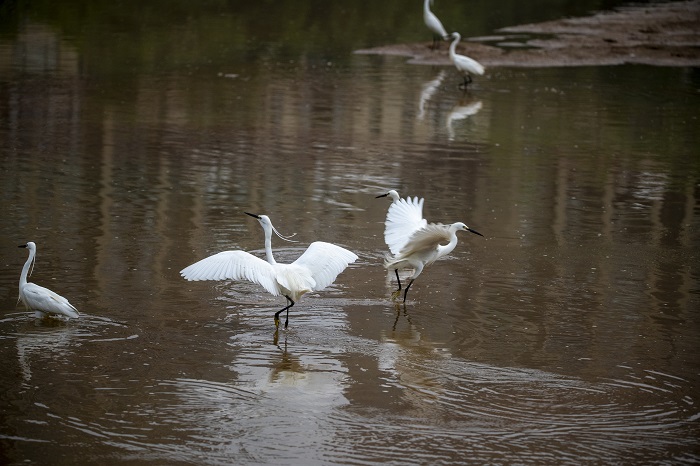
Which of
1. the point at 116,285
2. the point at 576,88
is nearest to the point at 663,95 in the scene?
the point at 576,88

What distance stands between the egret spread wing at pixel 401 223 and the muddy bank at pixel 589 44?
15.7 m

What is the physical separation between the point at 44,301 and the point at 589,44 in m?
21.9

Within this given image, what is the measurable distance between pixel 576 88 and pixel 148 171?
11.5m

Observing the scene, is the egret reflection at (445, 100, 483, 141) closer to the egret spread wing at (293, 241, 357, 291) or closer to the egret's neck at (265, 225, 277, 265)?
the egret's neck at (265, 225, 277, 265)

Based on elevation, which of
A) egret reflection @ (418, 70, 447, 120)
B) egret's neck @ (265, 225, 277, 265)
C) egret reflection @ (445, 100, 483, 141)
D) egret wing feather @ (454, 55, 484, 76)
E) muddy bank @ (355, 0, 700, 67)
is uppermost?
muddy bank @ (355, 0, 700, 67)

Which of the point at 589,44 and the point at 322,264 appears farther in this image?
the point at 589,44

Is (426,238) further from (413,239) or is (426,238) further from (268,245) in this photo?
(268,245)

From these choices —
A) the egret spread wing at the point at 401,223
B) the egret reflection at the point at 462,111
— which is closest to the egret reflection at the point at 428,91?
the egret reflection at the point at 462,111

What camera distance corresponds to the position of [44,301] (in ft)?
27.0

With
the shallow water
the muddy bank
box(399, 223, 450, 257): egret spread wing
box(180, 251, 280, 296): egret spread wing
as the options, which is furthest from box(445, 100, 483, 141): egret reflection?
box(180, 251, 280, 296): egret spread wing

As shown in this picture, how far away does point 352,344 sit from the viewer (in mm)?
8367

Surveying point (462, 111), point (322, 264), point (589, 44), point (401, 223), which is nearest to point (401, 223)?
point (401, 223)

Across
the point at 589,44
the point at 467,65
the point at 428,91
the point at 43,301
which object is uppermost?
the point at 589,44

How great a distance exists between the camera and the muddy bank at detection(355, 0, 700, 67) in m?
25.9
